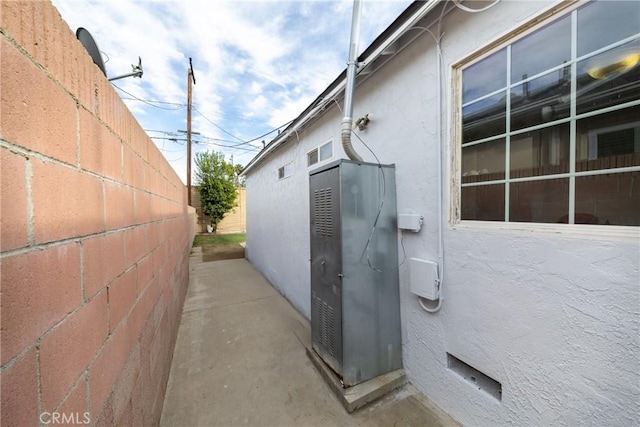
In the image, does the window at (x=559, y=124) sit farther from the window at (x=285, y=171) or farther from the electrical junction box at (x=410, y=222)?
the window at (x=285, y=171)

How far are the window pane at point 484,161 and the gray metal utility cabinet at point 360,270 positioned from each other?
72 cm

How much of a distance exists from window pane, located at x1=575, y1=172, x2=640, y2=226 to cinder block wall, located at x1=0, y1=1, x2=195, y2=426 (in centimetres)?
262

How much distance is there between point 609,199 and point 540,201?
313 mm

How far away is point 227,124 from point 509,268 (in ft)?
51.4

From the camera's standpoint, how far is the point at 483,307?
6.17 feet

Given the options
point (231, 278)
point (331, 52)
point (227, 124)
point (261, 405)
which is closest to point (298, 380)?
point (261, 405)

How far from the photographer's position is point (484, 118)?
6.40 feet

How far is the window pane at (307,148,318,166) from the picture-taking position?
13.5 feet

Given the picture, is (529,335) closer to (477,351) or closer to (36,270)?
(477,351)

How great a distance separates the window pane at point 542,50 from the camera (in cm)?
151

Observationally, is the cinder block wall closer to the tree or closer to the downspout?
the downspout

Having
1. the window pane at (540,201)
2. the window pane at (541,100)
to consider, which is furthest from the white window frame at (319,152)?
the window pane at (540,201)

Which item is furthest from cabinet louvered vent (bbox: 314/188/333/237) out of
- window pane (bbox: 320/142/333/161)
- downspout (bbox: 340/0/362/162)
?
window pane (bbox: 320/142/333/161)

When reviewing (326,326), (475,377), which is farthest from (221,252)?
(475,377)
